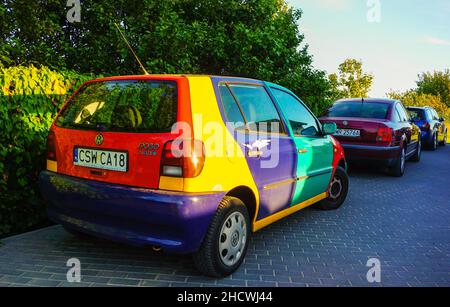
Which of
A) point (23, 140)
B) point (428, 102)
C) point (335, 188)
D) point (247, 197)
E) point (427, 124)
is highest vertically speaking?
point (428, 102)

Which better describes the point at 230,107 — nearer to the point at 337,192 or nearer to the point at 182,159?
the point at 182,159

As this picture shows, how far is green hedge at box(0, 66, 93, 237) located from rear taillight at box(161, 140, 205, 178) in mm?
2232

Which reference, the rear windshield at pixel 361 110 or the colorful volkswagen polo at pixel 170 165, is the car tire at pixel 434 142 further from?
the colorful volkswagen polo at pixel 170 165

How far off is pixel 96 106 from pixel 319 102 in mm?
8730

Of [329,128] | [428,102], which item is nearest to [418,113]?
[329,128]

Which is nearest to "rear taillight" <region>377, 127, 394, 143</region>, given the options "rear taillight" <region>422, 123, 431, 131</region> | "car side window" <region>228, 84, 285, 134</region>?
"car side window" <region>228, 84, 285, 134</region>

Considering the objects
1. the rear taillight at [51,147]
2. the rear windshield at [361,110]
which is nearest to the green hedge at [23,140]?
the rear taillight at [51,147]

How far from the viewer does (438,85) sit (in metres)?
50.8

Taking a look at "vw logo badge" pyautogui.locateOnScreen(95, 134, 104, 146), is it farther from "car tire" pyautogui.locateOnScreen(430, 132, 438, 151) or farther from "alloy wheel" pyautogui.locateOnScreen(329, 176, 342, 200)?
"car tire" pyautogui.locateOnScreen(430, 132, 438, 151)

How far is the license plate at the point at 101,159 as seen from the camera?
321 centimetres

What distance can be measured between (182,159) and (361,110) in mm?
6836

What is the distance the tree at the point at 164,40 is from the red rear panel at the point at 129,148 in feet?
14.6

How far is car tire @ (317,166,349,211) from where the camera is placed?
19.9 feet
